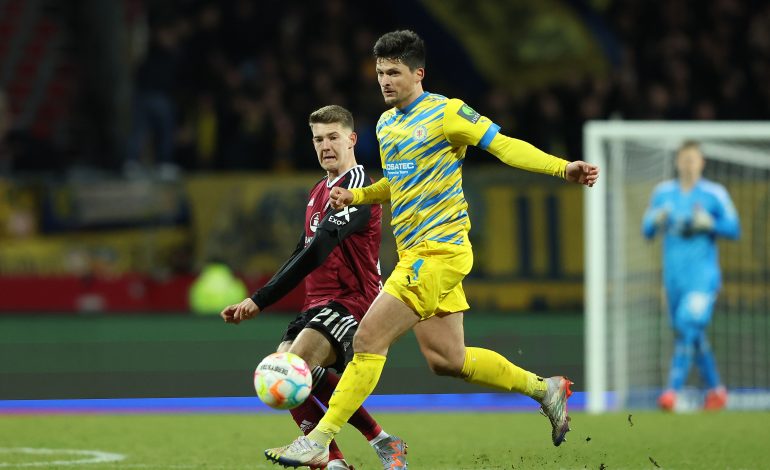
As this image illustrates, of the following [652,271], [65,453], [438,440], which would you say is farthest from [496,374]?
[652,271]

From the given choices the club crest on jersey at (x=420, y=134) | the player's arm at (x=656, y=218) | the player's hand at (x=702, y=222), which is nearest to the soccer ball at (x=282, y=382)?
the club crest on jersey at (x=420, y=134)

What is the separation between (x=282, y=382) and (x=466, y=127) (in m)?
1.36

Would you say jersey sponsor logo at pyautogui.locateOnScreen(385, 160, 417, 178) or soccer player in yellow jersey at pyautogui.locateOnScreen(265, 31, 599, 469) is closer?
soccer player in yellow jersey at pyautogui.locateOnScreen(265, 31, 599, 469)

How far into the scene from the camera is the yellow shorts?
5.78m

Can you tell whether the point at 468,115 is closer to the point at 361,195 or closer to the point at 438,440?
the point at 361,195

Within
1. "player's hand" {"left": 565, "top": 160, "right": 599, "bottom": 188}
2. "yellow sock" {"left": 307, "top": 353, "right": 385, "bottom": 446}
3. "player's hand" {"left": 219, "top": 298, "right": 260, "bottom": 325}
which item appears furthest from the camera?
"player's hand" {"left": 219, "top": 298, "right": 260, "bottom": 325}

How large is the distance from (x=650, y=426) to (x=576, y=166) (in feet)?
12.7

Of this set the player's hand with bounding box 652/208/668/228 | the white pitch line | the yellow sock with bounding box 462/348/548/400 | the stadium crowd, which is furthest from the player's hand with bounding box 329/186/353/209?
the stadium crowd

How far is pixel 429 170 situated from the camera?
5.89 metres

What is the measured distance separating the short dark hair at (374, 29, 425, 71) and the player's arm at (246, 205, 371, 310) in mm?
743

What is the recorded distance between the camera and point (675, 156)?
11.9 meters

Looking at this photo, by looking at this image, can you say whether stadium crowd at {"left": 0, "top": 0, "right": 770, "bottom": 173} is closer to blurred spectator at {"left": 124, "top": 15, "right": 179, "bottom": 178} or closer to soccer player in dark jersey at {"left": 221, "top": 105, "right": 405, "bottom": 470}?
blurred spectator at {"left": 124, "top": 15, "right": 179, "bottom": 178}

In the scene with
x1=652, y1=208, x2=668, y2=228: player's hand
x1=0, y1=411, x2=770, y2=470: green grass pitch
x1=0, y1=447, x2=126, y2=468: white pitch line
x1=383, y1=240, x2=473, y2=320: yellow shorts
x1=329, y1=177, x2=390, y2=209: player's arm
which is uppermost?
x1=329, y1=177, x2=390, y2=209: player's arm

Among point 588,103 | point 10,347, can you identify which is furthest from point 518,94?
point 10,347
